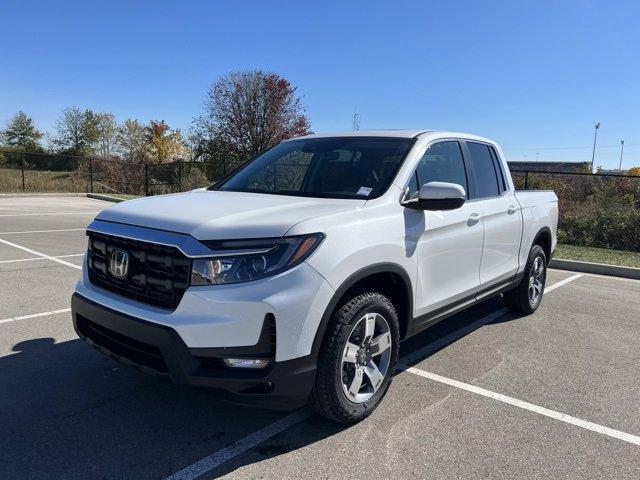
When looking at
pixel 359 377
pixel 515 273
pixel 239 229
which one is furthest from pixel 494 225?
pixel 239 229

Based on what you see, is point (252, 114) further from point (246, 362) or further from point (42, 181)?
point (246, 362)

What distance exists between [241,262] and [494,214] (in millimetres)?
2811

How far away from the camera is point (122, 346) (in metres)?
3.01

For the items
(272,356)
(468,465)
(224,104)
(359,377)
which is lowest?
(468,465)

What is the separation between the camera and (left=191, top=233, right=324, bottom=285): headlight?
270 centimetres

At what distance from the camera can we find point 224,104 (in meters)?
25.9

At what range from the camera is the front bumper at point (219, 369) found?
267cm

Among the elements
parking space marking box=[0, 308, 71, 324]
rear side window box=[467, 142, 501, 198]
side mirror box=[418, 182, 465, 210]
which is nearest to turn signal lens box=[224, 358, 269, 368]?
side mirror box=[418, 182, 465, 210]

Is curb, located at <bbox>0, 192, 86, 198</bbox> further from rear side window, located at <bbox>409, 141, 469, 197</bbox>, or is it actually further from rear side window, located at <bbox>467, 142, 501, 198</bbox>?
rear side window, located at <bbox>409, 141, 469, 197</bbox>

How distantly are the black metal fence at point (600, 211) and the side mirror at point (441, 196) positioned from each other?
1003 centimetres

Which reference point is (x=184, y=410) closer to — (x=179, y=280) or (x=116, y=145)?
(x=179, y=280)

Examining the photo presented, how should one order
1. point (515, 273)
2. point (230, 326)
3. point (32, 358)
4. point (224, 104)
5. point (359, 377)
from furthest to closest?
point (224, 104) < point (515, 273) < point (32, 358) < point (359, 377) < point (230, 326)

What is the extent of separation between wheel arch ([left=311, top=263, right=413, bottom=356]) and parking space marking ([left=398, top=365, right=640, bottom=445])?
2.12ft

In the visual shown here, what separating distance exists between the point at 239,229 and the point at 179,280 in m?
0.43
